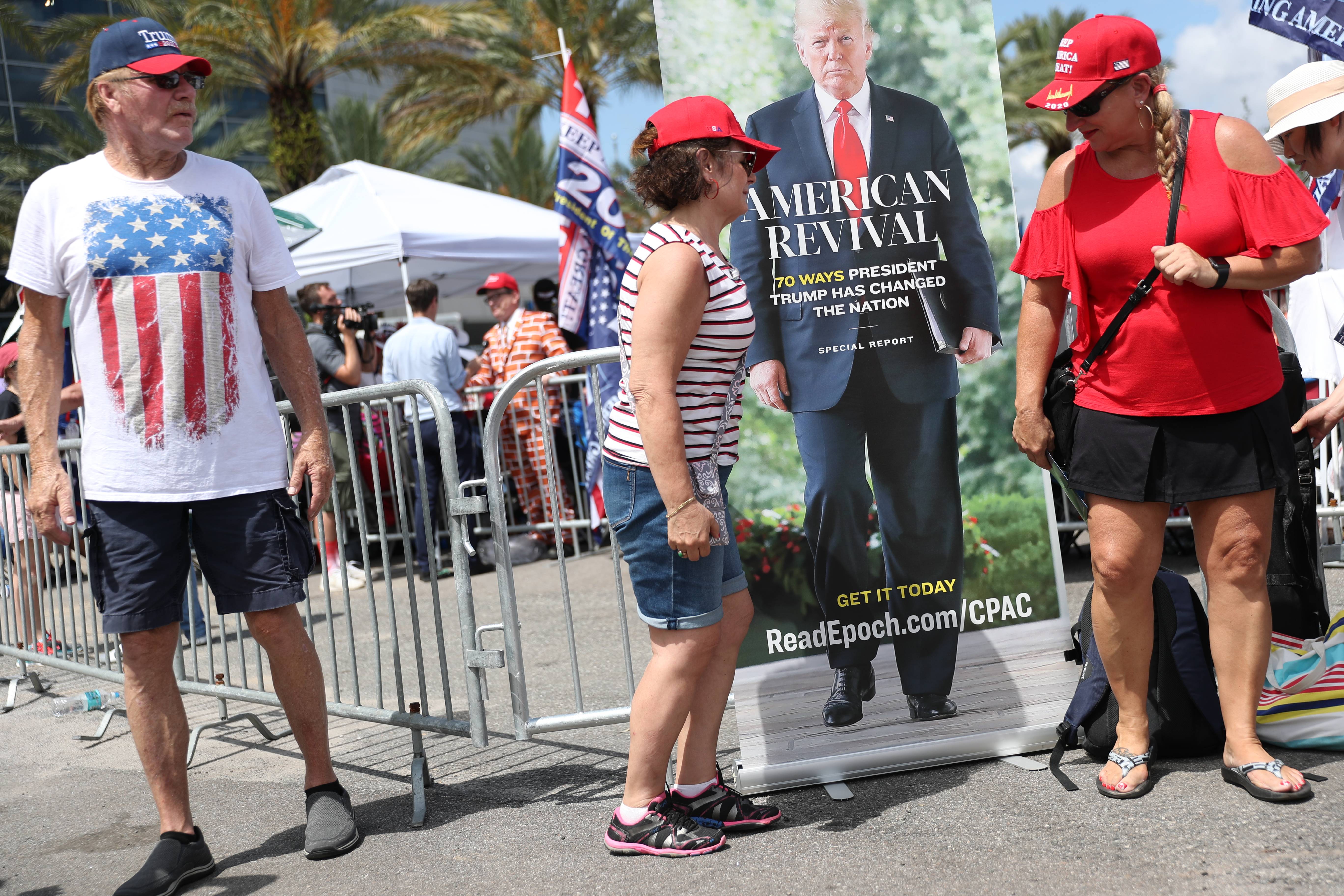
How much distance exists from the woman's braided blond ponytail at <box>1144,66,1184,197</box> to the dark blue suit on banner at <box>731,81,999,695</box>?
0.59 meters

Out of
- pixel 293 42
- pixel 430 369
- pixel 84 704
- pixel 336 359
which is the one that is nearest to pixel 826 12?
pixel 84 704

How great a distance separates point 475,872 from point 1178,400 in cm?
231

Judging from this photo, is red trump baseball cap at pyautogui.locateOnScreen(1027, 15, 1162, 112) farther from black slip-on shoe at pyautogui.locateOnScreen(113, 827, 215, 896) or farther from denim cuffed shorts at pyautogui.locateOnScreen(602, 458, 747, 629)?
black slip-on shoe at pyautogui.locateOnScreen(113, 827, 215, 896)

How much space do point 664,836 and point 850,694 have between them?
0.77 metres

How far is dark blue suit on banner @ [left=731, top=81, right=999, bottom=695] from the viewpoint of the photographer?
3.45m

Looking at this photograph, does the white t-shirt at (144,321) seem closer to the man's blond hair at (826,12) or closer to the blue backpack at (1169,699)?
the man's blond hair at (826,12)

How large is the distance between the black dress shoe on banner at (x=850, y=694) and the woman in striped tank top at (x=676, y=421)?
0.57 meters

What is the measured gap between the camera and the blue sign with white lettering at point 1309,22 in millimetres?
4973

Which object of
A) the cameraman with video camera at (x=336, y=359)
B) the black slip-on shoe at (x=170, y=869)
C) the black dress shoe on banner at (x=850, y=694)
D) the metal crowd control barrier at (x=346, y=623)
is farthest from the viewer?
the cameraman with video camera at (x=336, y=359)

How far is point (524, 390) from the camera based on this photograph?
9320 mm

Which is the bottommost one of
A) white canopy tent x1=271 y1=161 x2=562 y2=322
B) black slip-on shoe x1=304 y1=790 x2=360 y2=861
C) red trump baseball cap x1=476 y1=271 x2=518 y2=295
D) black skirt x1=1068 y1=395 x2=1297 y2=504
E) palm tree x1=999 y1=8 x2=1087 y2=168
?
black slip-on shoe x1=304 y1=790 x2=360 y2=861

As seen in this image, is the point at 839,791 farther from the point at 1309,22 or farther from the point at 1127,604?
the point at 1309,22

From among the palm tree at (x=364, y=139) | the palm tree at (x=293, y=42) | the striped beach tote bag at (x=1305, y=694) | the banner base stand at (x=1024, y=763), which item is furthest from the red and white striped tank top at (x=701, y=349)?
the palm tree at (x=364, y=139)

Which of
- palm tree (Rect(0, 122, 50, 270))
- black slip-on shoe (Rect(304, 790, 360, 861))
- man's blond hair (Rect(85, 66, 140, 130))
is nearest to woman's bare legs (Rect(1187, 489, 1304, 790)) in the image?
black slip-on shoe (Rect(304, 790, 360, 861))
